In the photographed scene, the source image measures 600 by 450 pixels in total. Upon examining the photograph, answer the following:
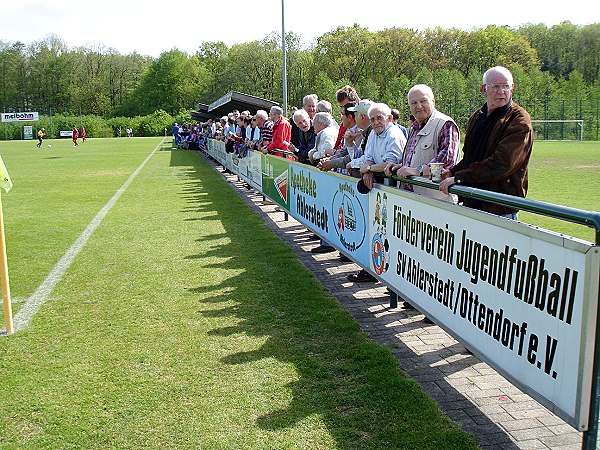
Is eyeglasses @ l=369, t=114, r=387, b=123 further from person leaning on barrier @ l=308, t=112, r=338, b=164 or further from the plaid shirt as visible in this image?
person leaning on barrier @ l=308, t=112, r=338, b=164

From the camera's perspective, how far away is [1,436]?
3850mm

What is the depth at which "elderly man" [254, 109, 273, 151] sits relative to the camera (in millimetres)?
14180

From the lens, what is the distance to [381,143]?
21.0ft

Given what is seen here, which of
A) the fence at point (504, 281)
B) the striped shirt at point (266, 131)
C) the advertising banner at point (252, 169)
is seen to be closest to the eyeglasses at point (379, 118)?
the fence at point (504, 281)

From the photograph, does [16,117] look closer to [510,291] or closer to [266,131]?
[266,131]

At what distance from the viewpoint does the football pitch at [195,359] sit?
3828mm

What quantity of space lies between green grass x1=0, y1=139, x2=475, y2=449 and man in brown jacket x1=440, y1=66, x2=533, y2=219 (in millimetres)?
1477

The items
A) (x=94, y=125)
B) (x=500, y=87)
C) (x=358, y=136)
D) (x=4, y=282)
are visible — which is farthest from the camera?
(x=94, y=125)

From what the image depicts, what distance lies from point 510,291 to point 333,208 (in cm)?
414

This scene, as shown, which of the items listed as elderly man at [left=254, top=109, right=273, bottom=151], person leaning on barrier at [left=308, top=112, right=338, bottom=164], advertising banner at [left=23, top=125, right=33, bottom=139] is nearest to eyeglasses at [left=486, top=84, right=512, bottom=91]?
person leaning on barrier at [left=308, top=112, right=338, bottom=164]

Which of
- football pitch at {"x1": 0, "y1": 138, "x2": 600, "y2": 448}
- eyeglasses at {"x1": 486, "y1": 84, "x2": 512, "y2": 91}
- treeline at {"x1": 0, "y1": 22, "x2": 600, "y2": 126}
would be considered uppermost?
treeline at {"x1": 0, "y1": 22, "x2": 600, "y2": 126}

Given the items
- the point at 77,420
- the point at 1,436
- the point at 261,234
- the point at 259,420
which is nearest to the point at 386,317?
the point at 259,420

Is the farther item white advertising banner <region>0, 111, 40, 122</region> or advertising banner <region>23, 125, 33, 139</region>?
white advertising banner <region>0, 111, 40, 122</region>

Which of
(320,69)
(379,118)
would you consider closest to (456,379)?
(379,118)
